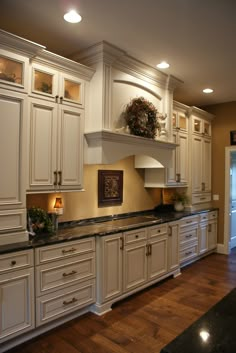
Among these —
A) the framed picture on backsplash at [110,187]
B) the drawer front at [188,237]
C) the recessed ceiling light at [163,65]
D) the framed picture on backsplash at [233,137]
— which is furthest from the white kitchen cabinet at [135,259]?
the framed picture on backsplash at [233,137]

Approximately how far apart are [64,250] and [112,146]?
130 centimetres

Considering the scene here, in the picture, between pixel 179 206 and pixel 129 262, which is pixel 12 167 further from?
pixel 179 206

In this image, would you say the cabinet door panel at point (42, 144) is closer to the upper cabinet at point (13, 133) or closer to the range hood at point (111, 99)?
the upper cabinet at point (13, 133)

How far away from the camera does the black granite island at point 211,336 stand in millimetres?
1020

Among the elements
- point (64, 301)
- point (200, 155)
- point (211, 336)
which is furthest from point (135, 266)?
point (200, 155)

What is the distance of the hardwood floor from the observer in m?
2.58

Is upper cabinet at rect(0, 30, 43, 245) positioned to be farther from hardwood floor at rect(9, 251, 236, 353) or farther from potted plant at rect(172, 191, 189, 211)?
potted plant at rect(172, 191, 189, 211)

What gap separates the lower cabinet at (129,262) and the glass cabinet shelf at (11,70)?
5.88 ft

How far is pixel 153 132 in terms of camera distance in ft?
12.7

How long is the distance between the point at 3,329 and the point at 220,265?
12.3ft

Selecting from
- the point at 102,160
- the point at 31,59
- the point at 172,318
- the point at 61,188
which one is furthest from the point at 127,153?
the point at 172,318

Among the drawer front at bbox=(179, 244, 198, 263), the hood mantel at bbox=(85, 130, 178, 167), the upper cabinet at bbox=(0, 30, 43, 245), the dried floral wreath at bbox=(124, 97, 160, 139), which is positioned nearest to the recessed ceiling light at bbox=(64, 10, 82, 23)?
the upper cabinet at bbox=(0, 30, 43, 245)

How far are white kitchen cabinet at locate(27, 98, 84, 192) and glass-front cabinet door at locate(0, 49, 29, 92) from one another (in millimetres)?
226

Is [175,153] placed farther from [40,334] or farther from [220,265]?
[40,334]
